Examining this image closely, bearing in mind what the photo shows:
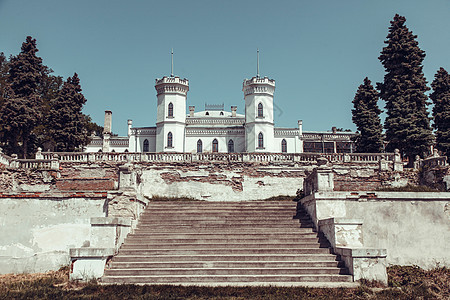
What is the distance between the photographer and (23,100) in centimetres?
3034

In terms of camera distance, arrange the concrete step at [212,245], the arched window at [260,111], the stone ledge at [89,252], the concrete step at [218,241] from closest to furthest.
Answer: the stone ledge at [89,252]
the concrete step at [212,245]
the concrete step at [218,241]
the arched window at [260,111]

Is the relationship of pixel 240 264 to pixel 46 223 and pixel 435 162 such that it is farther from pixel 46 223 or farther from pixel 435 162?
pixel 435 162

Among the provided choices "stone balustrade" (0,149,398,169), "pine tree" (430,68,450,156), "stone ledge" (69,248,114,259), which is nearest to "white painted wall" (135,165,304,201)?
"stone balustrade" (0,149,398,169)

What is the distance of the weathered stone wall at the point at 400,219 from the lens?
14.0 metres

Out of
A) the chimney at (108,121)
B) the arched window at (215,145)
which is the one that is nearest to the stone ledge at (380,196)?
the arched window at (215,145)

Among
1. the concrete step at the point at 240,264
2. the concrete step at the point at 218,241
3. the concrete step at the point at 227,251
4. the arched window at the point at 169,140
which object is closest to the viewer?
the concrete step at the point at 240,264

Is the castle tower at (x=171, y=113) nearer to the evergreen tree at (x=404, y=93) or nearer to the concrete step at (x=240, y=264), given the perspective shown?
the evergreen tree at (x=404, y=93)

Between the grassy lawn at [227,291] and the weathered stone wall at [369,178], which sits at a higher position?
the weathered stone wall at [369,178]

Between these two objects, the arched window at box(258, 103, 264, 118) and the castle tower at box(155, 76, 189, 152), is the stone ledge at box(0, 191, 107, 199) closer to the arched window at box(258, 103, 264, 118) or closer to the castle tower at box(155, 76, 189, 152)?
the castle tower at box(155, 76, 189, 152)

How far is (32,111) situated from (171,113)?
17719 millimetres

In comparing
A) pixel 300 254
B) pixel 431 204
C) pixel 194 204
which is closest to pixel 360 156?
pixel 431 204

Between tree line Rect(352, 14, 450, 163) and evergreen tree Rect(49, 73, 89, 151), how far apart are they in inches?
976

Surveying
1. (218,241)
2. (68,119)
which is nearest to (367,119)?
(218,241)

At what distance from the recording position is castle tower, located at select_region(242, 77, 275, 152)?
44875 mm
